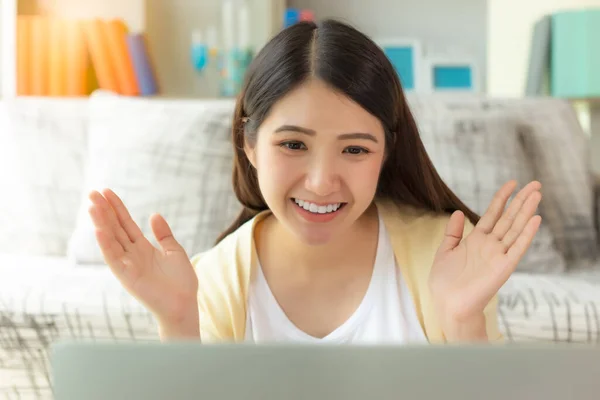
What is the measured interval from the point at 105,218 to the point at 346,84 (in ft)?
1.05

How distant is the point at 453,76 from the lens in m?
3.37

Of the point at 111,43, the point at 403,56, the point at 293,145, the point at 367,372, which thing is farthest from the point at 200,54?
the point at 367,372

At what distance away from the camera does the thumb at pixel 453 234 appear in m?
0.90

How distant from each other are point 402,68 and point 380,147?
2.54 m

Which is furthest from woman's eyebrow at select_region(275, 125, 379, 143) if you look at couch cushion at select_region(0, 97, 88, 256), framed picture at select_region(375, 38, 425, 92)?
framed picture at select_region(375, 38, 425, 92)

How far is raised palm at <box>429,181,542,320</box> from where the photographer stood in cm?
84

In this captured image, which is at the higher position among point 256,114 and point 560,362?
point 256,114

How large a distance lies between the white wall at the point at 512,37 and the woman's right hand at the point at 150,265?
227 centimetres

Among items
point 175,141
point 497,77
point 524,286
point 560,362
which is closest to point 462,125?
point 524,286

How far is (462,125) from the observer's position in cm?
160

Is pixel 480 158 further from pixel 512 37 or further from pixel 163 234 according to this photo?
pixel 512 37

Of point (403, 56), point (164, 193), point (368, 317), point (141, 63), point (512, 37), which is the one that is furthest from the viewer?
point (403, 56)

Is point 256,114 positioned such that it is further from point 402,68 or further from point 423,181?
point 402,68

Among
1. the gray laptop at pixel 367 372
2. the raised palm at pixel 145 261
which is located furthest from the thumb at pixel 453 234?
the gray laptop at pixel 367 372
